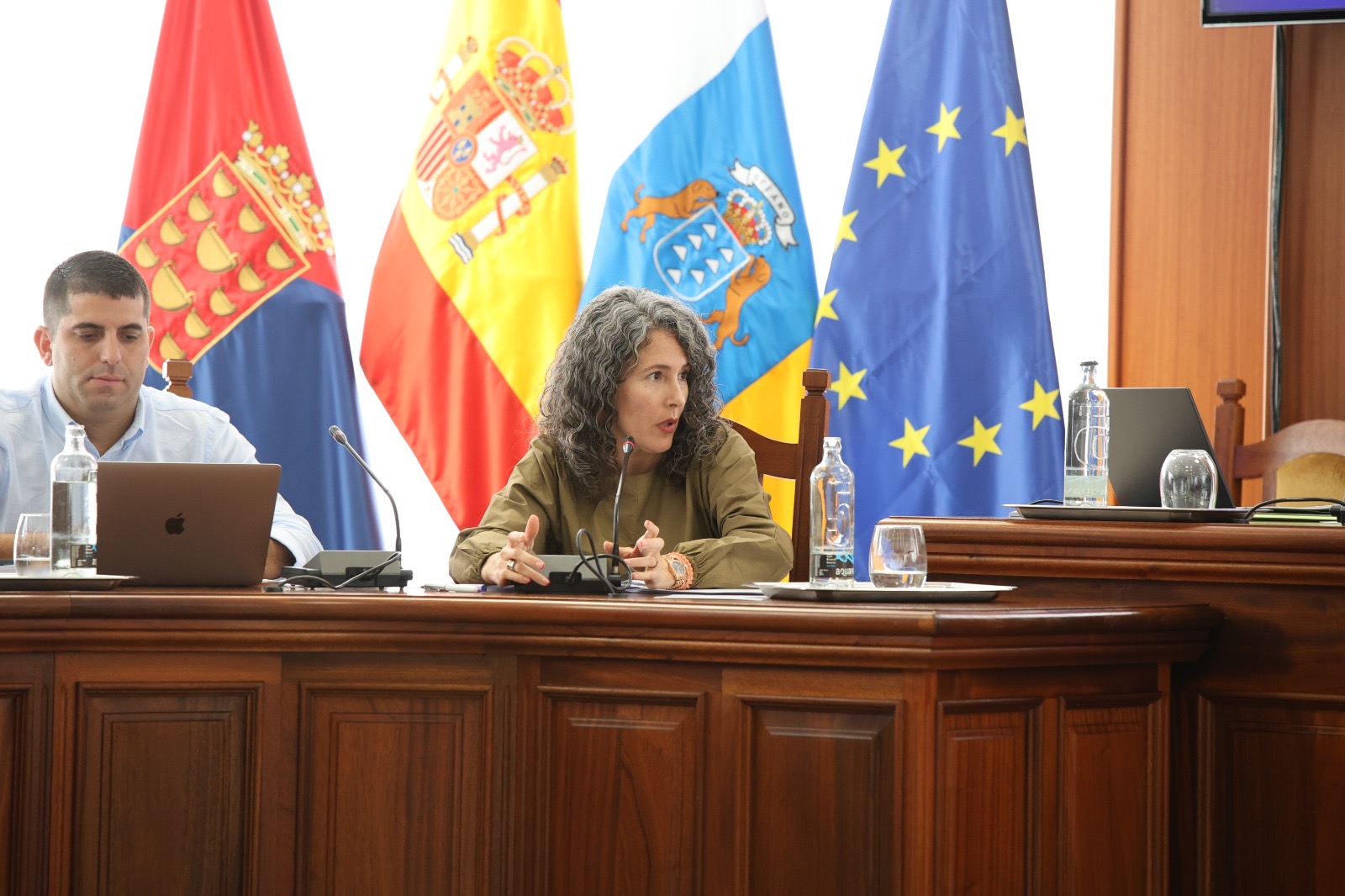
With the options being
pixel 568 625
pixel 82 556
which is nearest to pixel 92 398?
pixel 82 556

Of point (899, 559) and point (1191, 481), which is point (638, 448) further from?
point (1191, 481)

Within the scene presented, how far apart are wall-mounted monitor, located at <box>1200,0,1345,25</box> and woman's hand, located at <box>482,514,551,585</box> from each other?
2094 millimetres

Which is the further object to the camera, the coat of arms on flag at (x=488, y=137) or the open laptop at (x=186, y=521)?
the coat of arms on flag at (x=488, y=137)

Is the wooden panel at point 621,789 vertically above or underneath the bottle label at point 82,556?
underneath

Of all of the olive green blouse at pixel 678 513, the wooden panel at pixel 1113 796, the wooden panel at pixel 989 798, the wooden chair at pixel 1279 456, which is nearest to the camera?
the wooden panel at pixel 989 798

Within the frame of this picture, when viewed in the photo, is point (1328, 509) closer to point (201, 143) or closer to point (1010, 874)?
point (1010, 874)

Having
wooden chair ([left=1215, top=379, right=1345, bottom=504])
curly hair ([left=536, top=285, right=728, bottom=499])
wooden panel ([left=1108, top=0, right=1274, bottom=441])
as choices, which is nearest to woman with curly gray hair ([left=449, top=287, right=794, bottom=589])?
curly hair ([left=536, top=285, right=728, bottom=499])

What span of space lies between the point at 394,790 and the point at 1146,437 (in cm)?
129

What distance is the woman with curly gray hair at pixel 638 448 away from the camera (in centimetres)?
240

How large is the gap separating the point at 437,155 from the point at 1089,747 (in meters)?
2.19

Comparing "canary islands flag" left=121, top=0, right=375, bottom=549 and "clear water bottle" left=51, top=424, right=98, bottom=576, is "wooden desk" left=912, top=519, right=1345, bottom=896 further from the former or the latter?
"canary islands flag" left=121, top=0, right=375, bottom=549

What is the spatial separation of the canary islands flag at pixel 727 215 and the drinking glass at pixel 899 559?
1.46 meters

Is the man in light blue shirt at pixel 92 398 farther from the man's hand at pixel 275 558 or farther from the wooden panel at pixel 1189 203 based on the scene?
the wooden panel at pixel 1189 203

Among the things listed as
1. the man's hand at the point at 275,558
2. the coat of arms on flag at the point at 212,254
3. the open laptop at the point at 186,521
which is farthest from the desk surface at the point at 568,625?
the coat of arms on flag at the point at 212,254
